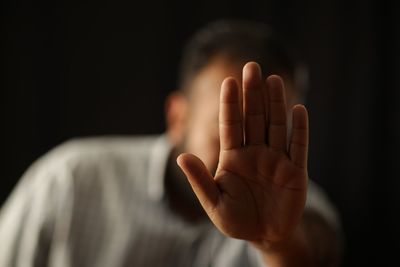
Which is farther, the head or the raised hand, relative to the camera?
the head

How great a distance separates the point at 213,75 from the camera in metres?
0.97

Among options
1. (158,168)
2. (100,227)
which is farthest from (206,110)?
(100,227)

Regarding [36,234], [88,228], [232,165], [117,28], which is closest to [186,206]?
[88,228]

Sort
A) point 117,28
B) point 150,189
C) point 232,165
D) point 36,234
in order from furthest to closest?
point 117,28, point 150,189, point 36,234, point 232,165

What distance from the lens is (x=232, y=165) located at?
1.93 feet

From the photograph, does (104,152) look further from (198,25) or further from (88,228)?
(198,25)

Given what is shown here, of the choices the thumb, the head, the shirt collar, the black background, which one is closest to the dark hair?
the head

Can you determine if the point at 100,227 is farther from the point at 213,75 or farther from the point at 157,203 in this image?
the point at 213,75

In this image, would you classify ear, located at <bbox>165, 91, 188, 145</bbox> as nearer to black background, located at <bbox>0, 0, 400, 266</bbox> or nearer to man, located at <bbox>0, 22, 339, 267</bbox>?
man, located at <bbox>0, 22, 339, 267</bbox>

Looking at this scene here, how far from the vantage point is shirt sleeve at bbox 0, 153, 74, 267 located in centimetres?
92

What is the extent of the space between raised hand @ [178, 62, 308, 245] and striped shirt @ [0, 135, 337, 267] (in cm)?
32

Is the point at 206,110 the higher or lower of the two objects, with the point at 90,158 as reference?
higher

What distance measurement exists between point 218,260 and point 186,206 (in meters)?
0.14

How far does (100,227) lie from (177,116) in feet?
1.01
